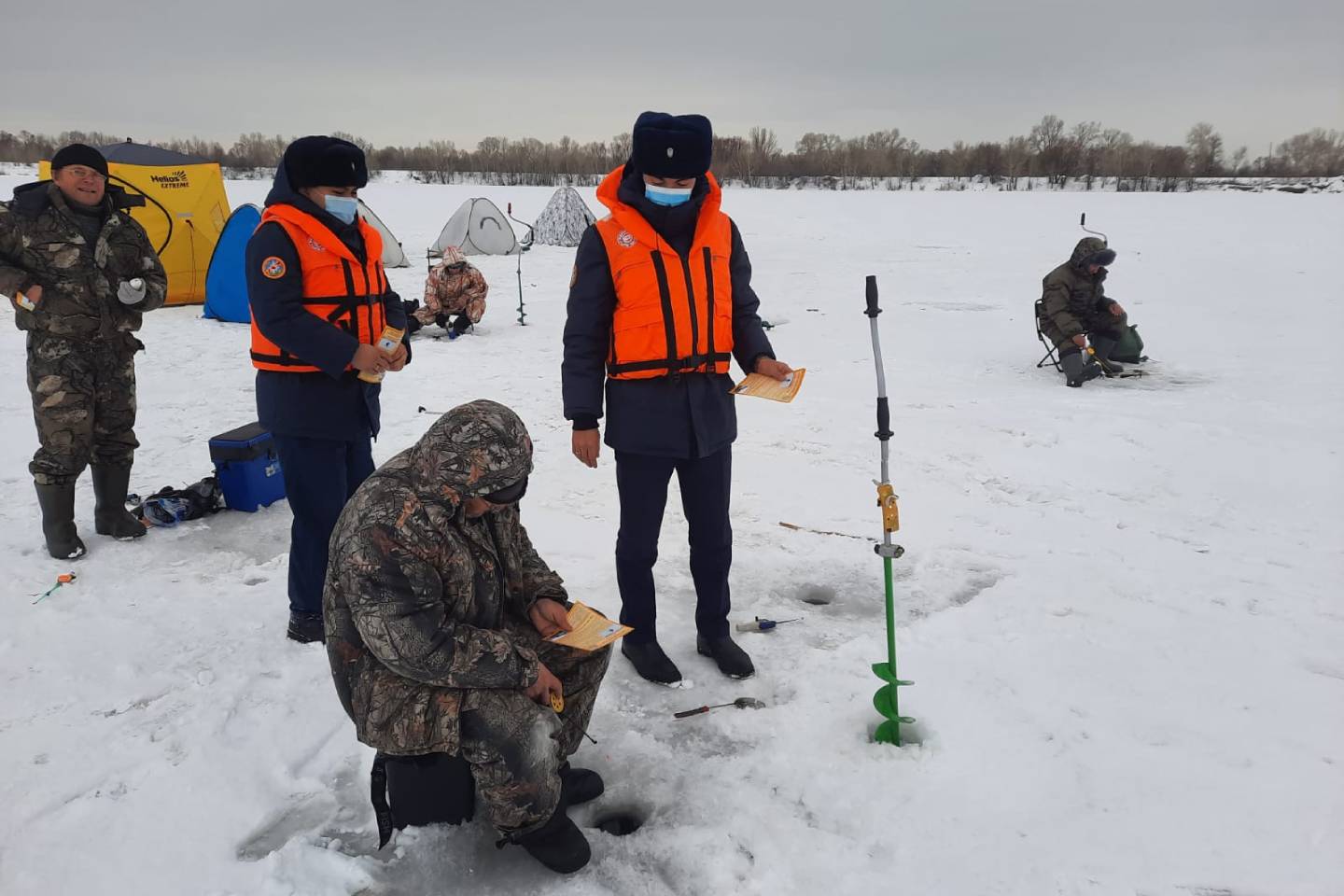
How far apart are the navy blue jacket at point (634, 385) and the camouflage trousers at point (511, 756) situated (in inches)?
41.2

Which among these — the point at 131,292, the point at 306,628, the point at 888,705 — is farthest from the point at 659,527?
the point at 131,292

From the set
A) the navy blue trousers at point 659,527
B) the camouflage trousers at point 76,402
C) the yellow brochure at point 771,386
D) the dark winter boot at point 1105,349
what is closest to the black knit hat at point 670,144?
the yellow brochure at point 771,386

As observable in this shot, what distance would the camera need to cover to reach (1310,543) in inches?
161

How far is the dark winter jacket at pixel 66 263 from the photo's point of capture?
382 centimetres

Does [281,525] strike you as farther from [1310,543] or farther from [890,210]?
[890,210]

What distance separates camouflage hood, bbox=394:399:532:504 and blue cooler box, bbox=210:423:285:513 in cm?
297

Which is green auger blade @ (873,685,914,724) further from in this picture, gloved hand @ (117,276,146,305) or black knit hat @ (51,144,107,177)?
black knit hat @ (51,144,107,177)

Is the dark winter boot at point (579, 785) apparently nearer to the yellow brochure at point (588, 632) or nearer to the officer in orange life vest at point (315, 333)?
the yellow brochure at point (588, 632)

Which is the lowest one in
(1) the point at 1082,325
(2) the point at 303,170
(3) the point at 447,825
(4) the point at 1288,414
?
(3) the point at 447,825

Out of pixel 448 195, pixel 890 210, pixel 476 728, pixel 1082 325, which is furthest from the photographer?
pixel 448 195

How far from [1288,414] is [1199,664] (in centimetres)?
432

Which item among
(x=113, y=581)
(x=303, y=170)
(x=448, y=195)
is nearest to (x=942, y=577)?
(x=303, y=170)

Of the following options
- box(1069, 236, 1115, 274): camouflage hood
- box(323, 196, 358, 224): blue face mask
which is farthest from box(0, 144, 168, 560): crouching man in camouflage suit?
box(1069, 236, 1115, 274): camouflage hood

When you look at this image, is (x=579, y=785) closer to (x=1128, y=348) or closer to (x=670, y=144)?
(x=670, y=144)
